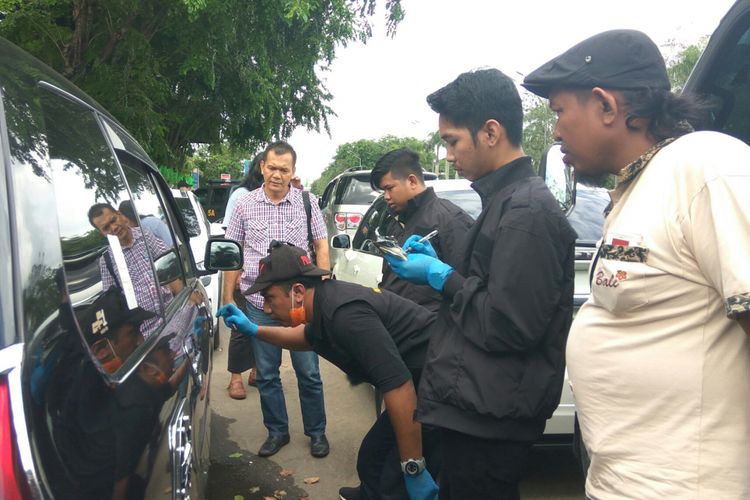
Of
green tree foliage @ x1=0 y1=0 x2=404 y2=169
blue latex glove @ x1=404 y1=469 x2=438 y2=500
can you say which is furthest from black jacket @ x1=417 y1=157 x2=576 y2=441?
green tree foliage @ x1=0 y1=0 x2=404 y2=169

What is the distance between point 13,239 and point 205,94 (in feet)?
43.9

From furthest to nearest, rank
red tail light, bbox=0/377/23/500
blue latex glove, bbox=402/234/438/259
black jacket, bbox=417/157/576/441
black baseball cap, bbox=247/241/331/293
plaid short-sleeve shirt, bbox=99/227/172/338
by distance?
black baseball cap, bbox=247/241/331/293, blue latex glove, bbox=402/234/438/259, black jacket, bbox=417/157/576/441, plaid short-sleeve shirt, bbox=99/227/172/338, red tail light, bbox=0/377/23/500

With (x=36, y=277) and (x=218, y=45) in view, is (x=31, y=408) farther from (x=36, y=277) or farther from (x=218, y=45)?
(x=218, y=45)

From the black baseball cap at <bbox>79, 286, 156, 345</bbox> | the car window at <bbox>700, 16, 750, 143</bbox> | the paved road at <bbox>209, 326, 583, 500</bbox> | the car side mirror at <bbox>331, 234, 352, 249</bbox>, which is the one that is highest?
the car window at <bbox>700, 16, 750, 143</bbox>

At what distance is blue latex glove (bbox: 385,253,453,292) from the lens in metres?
2.22

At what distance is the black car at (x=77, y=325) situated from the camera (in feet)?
3.27

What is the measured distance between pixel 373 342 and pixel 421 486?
0.58 metres

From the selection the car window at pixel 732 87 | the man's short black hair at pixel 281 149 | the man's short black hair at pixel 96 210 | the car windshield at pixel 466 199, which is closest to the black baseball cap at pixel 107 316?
the man's short black hair at pixel 96 210

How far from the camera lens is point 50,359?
105cm

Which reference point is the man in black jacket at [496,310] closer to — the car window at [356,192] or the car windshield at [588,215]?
the car windshield at [588,215]

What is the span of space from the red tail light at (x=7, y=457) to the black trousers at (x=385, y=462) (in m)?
2.09

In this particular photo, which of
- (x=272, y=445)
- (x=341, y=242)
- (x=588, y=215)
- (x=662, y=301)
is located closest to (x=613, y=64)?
(x=662, y=301)

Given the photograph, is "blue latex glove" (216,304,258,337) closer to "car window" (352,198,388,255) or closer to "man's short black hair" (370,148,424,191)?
"man's short black hair" (370,148,424,191)

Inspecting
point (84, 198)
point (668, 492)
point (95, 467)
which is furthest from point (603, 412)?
point (84, 198)
